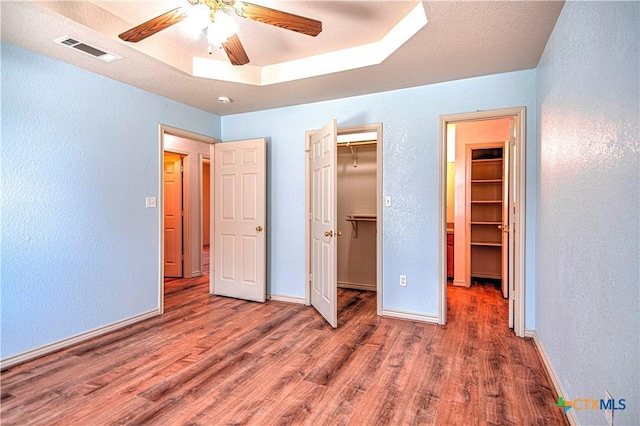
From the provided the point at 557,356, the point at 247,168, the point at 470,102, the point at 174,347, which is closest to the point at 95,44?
the point at 247,168

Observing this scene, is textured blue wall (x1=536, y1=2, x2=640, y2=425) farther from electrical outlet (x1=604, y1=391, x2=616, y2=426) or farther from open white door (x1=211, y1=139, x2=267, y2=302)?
open white door (x1=211, y1=139, x2=267, y2=302)

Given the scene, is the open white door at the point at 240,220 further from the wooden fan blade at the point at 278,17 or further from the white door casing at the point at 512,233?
the white door casing at the point at 512,233

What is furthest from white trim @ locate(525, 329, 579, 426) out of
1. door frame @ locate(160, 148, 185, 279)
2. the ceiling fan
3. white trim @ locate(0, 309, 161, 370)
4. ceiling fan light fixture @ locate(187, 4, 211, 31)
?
door frame @ locate(160, 148, 185, 279)

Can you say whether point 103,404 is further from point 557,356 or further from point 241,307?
point 557,356

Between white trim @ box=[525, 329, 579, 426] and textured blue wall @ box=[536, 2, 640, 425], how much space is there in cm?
6

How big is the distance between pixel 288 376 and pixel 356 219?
8.92 ft

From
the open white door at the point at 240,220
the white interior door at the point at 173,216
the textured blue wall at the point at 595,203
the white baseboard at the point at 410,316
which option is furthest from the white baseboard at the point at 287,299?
the textured blue wall at the point at 595,203

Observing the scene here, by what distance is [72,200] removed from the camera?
277 centimetres

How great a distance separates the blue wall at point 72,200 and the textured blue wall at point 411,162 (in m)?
1.59

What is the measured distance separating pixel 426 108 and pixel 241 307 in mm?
3001

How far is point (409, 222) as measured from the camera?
11.0 feet

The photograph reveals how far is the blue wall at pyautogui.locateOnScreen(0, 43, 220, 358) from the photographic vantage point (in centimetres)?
242

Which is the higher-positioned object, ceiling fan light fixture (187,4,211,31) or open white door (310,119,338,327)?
ceiling fan light fixture (187,4,211,31)

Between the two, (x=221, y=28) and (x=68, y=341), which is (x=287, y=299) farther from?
(x=221, y=28)
